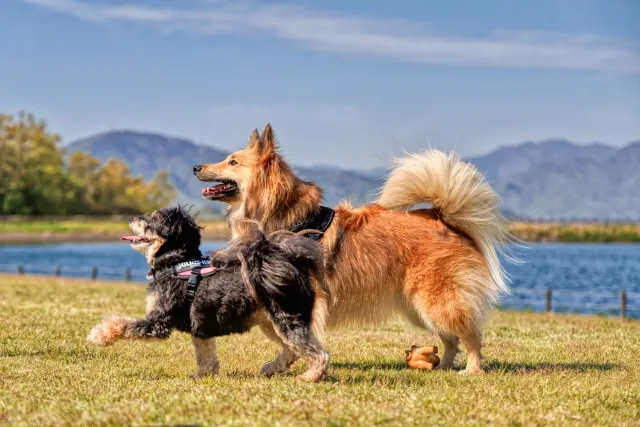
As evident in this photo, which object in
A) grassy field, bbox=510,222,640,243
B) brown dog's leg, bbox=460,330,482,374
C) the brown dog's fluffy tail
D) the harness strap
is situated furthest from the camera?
grassy field, bbox=510,222,640,243

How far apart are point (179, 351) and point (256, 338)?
2.12 m

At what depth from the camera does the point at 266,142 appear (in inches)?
392

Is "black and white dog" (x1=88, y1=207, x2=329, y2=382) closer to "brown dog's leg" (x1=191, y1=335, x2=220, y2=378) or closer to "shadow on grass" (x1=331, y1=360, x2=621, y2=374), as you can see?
"brown dog's leg" (x1=191, y1=335, x2=220, y2=378)

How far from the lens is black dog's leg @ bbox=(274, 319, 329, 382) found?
880 centimetres

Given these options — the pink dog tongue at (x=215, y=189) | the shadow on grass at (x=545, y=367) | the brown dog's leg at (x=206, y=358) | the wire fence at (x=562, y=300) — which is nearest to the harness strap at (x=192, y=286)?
the brown dog's leg at (x=206, y=358)

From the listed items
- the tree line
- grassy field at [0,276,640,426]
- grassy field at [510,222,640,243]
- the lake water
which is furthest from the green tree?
grassy field at [0,276,640,426]

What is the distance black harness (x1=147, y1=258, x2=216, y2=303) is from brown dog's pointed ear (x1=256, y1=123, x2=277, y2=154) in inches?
57.4

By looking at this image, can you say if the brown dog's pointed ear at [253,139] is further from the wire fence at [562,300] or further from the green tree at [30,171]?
the green tree at [30,171]

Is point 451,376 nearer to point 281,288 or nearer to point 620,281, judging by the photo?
point 281,288

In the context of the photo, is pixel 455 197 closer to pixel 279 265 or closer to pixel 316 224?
pixel 316 224

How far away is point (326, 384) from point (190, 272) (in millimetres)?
1872

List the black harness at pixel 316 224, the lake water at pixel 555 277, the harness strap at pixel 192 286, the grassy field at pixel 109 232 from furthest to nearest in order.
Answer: the grassy field at pixel 109 232 → the lake water at pixel 555 277 → the black harness at pixel 316 224 → the harness strap at pixel 192 286

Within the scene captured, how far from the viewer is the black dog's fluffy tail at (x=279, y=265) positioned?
28.6 ft

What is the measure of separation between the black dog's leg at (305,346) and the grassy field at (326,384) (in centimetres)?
29
